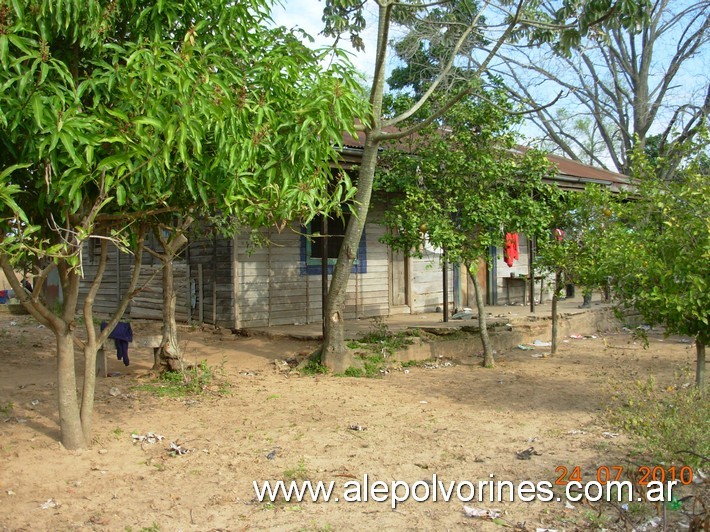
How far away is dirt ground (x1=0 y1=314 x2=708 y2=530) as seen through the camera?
13.7ft

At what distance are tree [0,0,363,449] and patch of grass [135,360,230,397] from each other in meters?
1.97

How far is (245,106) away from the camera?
4.22 metres

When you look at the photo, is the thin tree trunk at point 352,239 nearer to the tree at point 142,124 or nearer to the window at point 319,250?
the tree at point 142,124

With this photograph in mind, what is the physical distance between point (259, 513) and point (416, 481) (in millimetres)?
1228

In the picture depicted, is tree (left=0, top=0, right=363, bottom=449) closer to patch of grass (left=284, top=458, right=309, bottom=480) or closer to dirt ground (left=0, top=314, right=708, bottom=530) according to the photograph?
dirt ground (left=0, top=314, right=708, bottom=530)

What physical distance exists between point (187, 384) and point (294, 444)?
236cm

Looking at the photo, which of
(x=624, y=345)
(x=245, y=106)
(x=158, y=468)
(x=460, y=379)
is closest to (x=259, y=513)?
(x=158, y=468)

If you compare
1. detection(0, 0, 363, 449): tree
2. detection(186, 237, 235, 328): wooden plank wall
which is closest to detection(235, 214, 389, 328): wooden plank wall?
detection(186, 237, 235, 328): wooden plank wall

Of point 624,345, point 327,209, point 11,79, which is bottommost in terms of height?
point 624,345

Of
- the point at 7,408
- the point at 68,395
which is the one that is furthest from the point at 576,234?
the point at 7,408

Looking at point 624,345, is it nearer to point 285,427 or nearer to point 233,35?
point 285,427

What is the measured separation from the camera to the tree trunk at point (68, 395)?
502 centimetres

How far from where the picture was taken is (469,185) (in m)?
9.05

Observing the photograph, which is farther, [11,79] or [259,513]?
[259,513]
